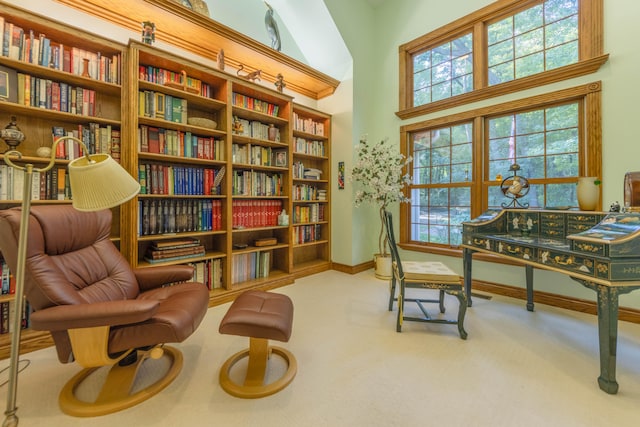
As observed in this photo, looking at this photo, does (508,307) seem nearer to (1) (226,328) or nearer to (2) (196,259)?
(1) (226,328)

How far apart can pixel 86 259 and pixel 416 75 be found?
419cm

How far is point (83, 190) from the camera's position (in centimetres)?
101

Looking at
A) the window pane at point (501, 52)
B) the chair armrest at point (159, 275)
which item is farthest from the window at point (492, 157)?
the chair armrest at point (159, 275)

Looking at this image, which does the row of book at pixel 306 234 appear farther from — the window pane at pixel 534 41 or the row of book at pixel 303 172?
the window pane at pixel 534 41

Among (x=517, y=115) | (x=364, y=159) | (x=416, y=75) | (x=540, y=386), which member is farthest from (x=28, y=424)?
(x=416, y=75)

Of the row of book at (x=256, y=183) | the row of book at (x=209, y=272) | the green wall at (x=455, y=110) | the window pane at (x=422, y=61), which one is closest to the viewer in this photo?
the green wall at (x=455, y=110)

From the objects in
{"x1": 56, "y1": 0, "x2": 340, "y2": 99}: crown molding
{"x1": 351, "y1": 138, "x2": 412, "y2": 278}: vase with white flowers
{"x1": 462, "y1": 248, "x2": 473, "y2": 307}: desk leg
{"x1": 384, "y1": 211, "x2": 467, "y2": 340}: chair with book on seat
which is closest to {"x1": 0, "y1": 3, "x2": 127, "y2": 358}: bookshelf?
{"x1": 56, "y1": 0, "x2": 340, "y2": 99}: crown molding

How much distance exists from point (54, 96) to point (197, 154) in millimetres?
1087

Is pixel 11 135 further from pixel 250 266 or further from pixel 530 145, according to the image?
pixel 530 145

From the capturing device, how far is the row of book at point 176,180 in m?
2.41

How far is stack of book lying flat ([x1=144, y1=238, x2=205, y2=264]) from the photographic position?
245cm

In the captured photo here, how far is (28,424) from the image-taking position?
1232 millimetres

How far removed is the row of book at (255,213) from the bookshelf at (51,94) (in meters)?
1.11

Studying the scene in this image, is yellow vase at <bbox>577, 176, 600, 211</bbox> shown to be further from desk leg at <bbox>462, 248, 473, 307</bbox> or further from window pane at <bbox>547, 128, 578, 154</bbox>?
desk leg at <bbox>462, 248, 473, 307</bbox>
